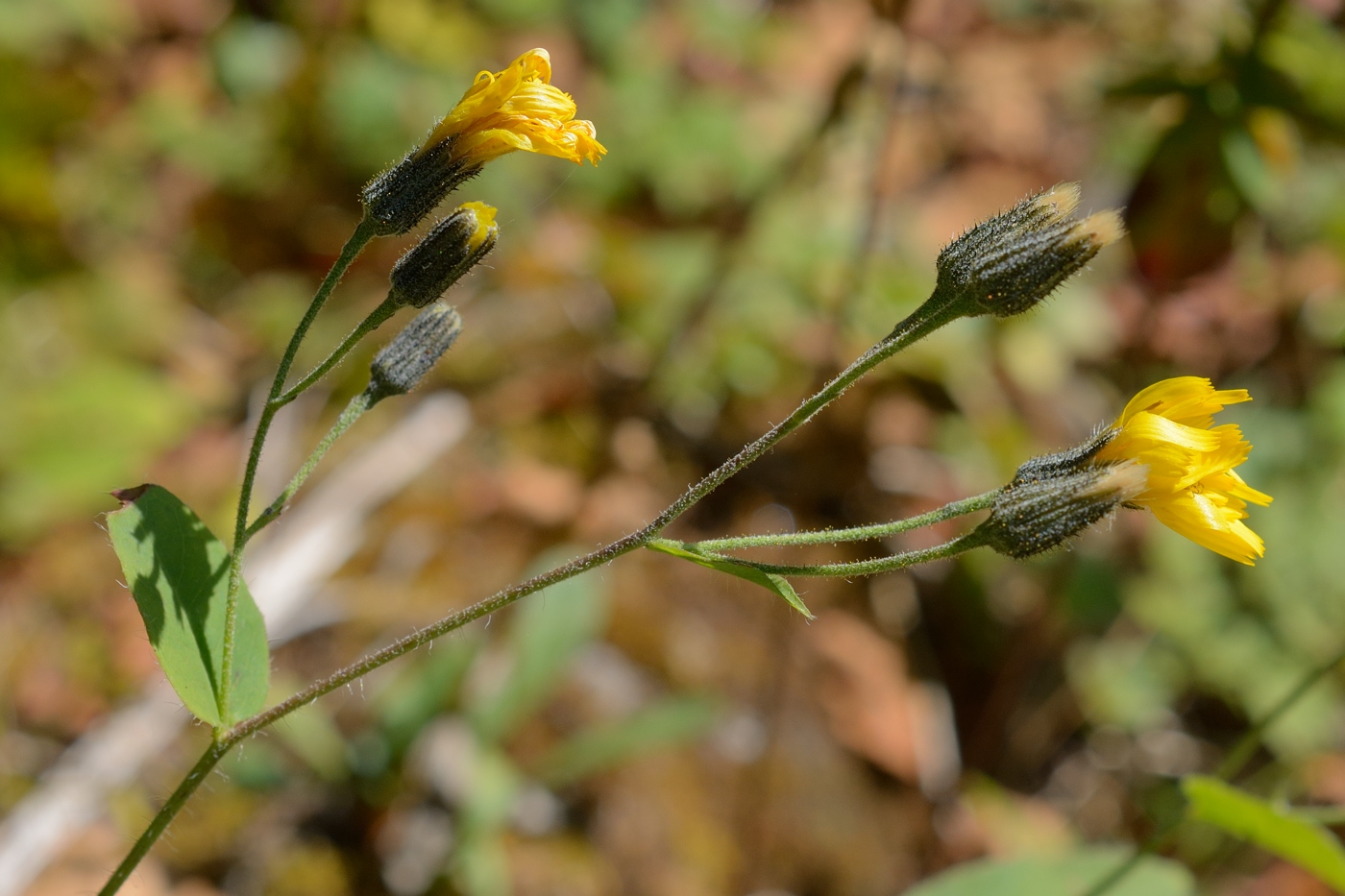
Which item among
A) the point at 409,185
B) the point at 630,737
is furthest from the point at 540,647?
the point at 409,185

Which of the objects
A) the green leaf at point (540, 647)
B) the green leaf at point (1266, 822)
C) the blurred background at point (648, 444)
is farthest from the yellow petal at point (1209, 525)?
the green leaf at point (540, 647)

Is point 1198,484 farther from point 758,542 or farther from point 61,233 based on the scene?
point 61,233

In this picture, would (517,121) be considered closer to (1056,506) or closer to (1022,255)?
(1022,255)

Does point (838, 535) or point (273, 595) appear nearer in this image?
point (838, 535)

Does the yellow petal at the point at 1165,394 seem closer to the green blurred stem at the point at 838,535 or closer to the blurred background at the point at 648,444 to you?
the green blurred stem at the point at 838,535

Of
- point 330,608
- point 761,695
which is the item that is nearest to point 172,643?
point 330,608
